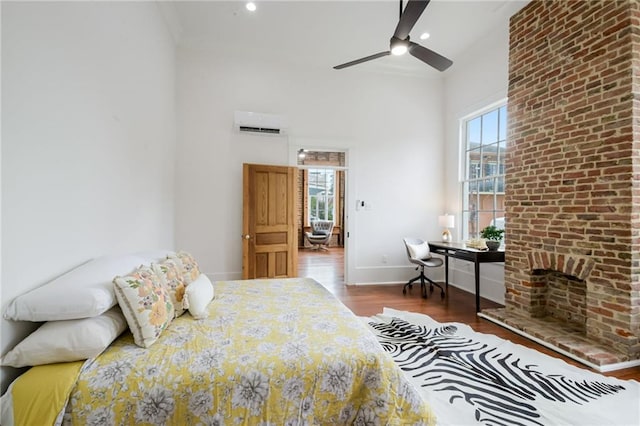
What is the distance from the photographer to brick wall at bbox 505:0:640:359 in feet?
8.00

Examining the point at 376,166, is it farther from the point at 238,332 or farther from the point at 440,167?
the point at 238,332

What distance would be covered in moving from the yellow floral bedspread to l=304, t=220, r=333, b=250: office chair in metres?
7.62

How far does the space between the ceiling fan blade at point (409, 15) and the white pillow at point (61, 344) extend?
116 inches

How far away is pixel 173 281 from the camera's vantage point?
1.99 meters

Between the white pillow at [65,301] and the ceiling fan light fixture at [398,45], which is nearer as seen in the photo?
the white pillow at [65,301]

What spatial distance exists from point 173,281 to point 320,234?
7.51m

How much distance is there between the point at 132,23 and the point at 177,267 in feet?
7.55

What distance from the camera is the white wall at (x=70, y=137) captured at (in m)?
1.32

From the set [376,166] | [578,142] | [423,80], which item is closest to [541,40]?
[578,142]

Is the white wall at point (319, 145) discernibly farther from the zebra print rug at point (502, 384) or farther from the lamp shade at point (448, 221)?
the zebra print rug at point (502, 384)

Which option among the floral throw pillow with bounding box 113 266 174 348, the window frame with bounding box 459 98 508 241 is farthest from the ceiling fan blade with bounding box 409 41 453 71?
the floral throw pillow with bounding box 113 266 174 348

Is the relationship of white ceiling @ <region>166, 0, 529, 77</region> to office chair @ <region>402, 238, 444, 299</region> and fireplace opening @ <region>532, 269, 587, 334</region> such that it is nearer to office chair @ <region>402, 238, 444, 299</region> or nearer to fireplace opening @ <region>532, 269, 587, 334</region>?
office chair @ <region>402, 238, 444, 299</region>

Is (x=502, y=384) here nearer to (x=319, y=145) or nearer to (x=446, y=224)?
(x=446, y=224)

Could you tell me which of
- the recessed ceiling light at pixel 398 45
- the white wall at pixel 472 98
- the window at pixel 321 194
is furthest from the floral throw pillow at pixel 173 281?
the window at pixel 321 194
